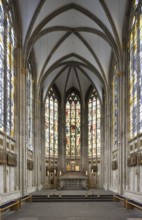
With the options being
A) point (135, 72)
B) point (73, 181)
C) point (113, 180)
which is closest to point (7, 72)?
point (135, 72)

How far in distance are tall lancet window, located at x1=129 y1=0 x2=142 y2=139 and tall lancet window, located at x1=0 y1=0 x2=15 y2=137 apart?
32.8 feet

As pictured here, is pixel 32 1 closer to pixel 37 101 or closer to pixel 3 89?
pixel 3 89

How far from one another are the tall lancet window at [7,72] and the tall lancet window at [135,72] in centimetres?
1000

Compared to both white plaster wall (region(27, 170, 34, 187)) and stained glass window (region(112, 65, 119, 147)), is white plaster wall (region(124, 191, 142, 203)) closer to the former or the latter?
stained glass window (region(112, 65, 119, 147))

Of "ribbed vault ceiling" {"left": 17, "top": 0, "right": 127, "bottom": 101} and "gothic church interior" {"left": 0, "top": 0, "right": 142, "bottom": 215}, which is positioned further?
"ribbed vault ceiling" {"left": 17, "top": 0, "right": 127, "bottom": 101}

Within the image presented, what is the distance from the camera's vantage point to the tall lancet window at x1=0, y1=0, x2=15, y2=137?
2409 cm

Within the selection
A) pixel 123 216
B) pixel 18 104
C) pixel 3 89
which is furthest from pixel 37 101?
pixel 123 216

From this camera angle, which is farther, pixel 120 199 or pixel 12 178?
pixel 12 178

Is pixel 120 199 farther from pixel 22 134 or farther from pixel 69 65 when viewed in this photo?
pixel 69 65

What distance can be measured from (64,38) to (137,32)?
1299 centimetres

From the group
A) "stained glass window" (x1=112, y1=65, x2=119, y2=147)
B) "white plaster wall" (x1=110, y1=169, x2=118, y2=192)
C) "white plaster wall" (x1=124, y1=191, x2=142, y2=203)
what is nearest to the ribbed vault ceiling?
"stained glass window" (x1=112, y1=65, x2=119, y2=147)

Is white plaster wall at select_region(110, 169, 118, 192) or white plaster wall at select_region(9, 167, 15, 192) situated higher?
white plaster wall at select_region(9, 167, 15, 192)

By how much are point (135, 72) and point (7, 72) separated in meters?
10.5

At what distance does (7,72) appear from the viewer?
26734mm
